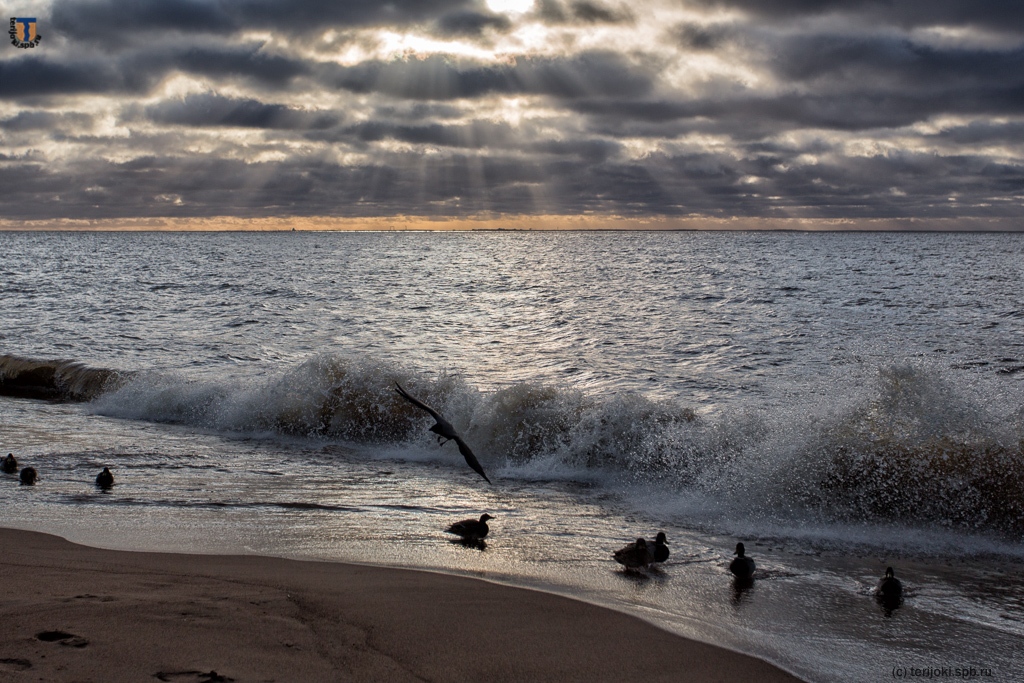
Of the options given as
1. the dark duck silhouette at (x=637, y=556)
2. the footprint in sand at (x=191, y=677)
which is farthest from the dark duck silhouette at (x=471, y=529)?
the footprint in sand at (x=191, y=677)

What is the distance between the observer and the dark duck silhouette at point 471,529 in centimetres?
794

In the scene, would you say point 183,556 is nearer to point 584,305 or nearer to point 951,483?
point 951,483

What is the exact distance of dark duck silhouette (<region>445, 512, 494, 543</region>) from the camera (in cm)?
794

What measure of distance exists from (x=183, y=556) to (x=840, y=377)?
46.4ft

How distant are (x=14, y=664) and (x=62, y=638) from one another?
431mm

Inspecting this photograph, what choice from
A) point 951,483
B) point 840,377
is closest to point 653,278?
point 840,377

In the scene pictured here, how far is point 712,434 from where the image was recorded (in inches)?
464

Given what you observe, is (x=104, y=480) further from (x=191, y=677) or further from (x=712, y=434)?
(x=712, y=434)

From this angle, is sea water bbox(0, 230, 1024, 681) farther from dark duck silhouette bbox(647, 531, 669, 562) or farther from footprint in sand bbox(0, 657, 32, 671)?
footprint in sand bbox(0, 657, 32, 671)

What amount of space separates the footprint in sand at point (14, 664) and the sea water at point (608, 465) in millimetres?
2563

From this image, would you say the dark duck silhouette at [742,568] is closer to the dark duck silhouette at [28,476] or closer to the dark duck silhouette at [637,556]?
the dark duck silhouette at [637,556]

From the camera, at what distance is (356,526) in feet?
27.4

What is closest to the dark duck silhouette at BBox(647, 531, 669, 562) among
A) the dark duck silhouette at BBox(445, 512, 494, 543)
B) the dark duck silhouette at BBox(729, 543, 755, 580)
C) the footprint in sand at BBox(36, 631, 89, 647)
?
the dark duck silhouette at BBox(729, 543, 755, 580)

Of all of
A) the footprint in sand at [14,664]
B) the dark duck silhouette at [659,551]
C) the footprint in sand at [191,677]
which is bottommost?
the footprint in sand at [191,677]
